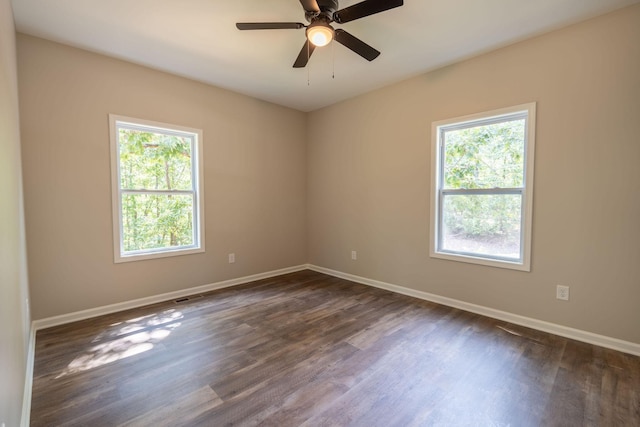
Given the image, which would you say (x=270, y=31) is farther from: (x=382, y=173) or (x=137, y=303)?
(x=137, y=303)

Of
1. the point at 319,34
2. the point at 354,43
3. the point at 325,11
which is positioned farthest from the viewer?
the point at 354,43

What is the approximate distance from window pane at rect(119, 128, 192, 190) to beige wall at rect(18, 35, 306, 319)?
20 centimetres

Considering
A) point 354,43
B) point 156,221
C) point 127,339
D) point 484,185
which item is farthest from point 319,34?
point 127,339

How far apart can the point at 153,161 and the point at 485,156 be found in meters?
3.79

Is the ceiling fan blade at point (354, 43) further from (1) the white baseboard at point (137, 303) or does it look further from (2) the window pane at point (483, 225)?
(1) the white baseboard at point (137, 303)

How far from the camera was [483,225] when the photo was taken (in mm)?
3119

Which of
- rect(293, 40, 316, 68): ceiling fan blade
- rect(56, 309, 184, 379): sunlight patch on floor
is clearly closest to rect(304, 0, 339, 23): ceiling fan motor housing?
rect(293, 40, 316, 68): ceiling fan blade

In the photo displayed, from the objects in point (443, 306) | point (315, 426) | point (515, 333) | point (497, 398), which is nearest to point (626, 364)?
point (515, 333)

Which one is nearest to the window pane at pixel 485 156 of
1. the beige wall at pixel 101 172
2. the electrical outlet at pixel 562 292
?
the electrical outlet at pixel 562 292

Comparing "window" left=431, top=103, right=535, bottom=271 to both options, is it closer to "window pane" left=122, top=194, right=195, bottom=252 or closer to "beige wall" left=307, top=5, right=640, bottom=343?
"beige wall" left=307, top=5, right=640, bottom=343

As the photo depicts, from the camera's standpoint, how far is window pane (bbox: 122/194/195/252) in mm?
3277

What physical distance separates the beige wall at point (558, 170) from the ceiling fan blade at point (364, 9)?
1.73 m

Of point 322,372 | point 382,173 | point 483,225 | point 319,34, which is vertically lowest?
point 322,372

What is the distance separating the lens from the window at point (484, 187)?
2809 millimetres
